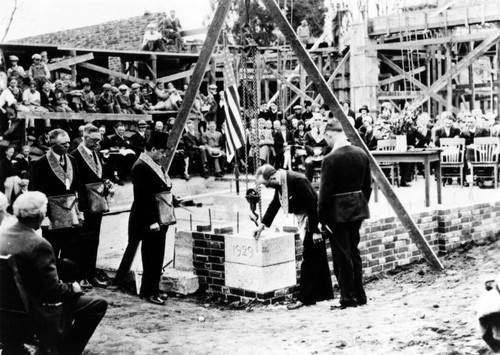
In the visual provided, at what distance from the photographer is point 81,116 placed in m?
16.5

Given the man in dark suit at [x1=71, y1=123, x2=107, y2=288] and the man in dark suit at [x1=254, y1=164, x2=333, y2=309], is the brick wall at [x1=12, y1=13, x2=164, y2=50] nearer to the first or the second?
the man in dark suit at [x1=71, y1=123, x2=107, y2=288]

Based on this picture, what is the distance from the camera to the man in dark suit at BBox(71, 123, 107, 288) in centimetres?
890

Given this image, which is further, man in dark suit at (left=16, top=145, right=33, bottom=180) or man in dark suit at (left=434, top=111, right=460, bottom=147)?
man in dark suit at (left=434, top=111, right=460, bottom=147)

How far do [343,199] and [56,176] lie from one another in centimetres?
327

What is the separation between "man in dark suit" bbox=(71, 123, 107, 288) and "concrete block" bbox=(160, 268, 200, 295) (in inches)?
35.6

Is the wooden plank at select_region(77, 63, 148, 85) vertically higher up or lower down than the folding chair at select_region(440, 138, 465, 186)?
higher up

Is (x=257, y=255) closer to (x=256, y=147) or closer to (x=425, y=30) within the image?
(x=256, y=147)

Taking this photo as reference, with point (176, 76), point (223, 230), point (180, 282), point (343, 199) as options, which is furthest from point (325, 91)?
point (176, 76)

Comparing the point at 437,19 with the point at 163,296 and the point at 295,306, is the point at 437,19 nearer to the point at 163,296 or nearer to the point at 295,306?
the point at 295,306

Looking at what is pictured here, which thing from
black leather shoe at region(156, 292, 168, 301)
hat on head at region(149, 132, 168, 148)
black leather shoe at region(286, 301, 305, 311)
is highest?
hat on head at region(149, 132, 168, 148)

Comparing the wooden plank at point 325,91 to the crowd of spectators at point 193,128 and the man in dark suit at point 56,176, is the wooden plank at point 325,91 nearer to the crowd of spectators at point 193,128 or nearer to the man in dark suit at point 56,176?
the man in dark suit at point 56,176

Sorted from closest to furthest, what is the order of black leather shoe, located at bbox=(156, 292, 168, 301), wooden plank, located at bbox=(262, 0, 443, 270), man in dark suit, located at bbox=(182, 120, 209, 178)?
black leather shoe, located at bbox=(156, 292, 168, 301)
wooden plank, located at bbox=(262, 0, 443, 270)
man in dark suit, located at bbox=(182, 120, 209, 178)

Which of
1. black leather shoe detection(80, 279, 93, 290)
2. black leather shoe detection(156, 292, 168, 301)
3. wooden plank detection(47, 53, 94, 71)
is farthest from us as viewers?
wooden plank detection(47, 53, 94, 71)

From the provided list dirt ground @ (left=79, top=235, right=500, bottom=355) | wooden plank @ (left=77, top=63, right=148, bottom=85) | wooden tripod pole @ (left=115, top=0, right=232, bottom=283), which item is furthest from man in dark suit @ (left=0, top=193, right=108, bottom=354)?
wooden plank @ (left=77, top=63, right=148, bottom=85)
